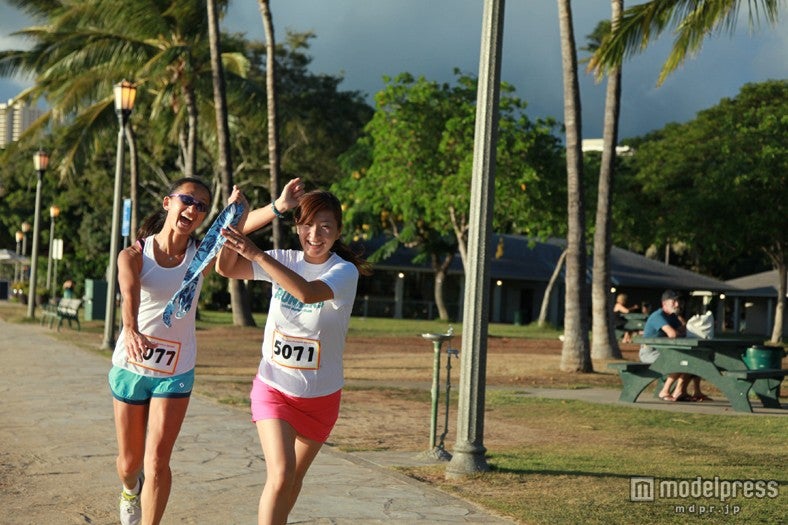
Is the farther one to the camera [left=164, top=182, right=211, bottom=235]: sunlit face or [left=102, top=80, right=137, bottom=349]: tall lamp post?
[left=102, top=80, right=137, bottom=349]: tall lamp post

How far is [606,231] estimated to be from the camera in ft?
70.3

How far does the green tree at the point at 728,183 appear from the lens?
3631 cm

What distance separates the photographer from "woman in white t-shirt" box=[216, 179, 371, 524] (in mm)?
5078

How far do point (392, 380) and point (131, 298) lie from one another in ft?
41.9

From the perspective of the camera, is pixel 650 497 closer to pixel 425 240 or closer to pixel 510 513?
pixel 510 513

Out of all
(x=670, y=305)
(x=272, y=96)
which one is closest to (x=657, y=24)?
(x=670, y=305)

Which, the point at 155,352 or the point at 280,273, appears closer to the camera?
the point at 280,273

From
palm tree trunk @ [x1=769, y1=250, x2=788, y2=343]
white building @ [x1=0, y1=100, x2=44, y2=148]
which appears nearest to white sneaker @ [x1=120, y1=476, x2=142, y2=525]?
palm tree trunk @ [x1=769, y1=250, x2=788, y2=343]

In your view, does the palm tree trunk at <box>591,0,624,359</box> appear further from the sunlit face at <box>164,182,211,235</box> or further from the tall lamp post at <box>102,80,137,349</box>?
the sunlit face at <box>164,182,211,235</box>

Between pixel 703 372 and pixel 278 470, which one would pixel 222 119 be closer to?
pixel 703 372

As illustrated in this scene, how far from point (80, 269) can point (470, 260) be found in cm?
5079

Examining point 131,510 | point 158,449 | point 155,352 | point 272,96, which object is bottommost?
point 131,510

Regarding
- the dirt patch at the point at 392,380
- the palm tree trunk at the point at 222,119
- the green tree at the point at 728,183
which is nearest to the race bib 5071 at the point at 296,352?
the dirt patch at the point at 392,380

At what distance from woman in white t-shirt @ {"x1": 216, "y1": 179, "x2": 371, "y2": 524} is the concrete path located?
1667 millimetres
